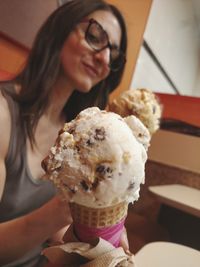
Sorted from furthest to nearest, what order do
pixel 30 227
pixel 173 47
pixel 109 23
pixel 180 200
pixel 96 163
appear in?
pixel 173 47 < pixel 180 200 < pixel 109 23 < pixel 30 227 < pixel 96 163

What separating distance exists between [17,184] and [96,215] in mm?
498

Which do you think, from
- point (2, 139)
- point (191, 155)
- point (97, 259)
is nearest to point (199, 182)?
point (191, 155)

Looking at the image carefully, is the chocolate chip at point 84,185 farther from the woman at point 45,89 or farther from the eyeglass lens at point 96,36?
the eyeglass lens at point 96,36

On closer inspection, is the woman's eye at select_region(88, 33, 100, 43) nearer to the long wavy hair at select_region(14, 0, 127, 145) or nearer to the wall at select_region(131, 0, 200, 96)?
the long wavy hair at select_region(14, 0, 127, 145)

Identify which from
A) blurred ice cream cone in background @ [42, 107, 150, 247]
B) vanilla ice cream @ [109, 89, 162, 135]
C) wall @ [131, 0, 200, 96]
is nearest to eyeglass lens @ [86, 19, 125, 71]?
vanilla ice cream @ [109, 89, 162, 135]

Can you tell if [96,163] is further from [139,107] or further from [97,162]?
[139,107]

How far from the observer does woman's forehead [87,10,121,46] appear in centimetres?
107

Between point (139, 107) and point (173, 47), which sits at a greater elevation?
point (173, 47)

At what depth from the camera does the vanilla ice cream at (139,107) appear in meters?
1.15

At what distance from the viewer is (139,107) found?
115 cm

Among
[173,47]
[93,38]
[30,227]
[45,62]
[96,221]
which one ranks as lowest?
[30,227]

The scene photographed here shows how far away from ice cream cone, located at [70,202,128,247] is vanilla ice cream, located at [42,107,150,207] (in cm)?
3

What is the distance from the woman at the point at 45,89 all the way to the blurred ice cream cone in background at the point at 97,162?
44 centimetres

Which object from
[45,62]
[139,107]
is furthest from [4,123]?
[139,107]
